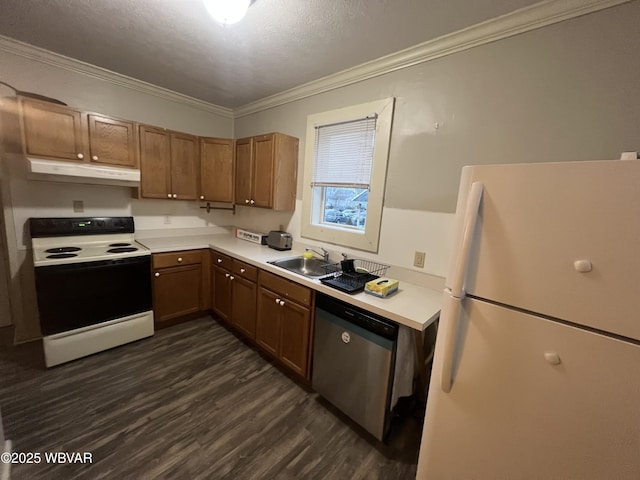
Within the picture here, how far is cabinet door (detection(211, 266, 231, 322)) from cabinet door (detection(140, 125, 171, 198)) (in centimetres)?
101

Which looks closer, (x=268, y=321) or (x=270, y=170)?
(x=268, y=321)

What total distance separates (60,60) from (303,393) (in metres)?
3.49

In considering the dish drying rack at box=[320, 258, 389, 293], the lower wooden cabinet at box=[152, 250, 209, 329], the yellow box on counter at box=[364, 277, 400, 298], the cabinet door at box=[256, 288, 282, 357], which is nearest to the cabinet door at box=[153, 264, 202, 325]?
the lower wooden cabinet at box=[152, 250, 209, 329]

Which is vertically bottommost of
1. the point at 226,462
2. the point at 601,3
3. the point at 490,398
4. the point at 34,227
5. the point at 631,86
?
the point at 226,462

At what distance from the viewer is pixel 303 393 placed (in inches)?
78.5

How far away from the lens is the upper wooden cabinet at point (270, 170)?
8.46 feet

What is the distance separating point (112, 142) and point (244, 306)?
1.95 m

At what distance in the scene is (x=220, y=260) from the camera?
2.77 metres

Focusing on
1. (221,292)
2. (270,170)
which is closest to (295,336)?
(221,292)

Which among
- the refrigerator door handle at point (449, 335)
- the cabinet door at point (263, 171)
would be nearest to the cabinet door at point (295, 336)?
the refrigerator door handle at point (449, 335)

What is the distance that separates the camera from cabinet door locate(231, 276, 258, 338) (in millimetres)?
2391

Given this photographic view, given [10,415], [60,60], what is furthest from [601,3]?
[10,415]

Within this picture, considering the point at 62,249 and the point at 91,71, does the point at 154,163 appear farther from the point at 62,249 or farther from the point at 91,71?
the point at 62,249

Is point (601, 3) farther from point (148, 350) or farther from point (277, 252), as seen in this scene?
point (148, 350)
